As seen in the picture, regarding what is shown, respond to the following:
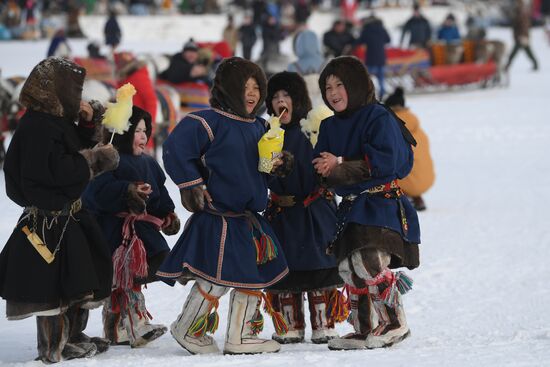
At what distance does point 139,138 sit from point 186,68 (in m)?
8.12

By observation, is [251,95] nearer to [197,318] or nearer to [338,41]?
[197,318]

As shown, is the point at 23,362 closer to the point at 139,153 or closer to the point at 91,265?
the point at 91,265

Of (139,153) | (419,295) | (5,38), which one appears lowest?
(419,295)

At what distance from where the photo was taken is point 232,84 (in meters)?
5.28

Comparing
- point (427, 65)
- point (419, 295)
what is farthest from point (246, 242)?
point (427, 65)

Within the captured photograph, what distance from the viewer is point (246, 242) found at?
527 centimetres

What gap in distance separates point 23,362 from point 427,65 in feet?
58.1

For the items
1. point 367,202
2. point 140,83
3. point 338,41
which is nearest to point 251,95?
point 367,202

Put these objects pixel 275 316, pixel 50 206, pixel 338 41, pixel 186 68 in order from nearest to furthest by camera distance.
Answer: pixel 50 206
pixel 275 316
pixel 186 68
pixel 338 41

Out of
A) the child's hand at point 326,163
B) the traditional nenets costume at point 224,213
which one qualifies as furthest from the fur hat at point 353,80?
the traditional nenets costume at point 224,213

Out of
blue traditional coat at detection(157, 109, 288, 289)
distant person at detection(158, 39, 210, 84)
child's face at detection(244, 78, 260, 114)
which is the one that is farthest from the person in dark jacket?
blue traditional coat at detection(157, 109, 288, 289)

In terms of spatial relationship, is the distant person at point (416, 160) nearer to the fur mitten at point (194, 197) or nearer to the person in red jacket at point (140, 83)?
the person in red jacket at point (140, 83)

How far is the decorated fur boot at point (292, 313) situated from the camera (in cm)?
586

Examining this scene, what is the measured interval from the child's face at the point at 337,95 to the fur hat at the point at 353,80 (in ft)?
0.06
